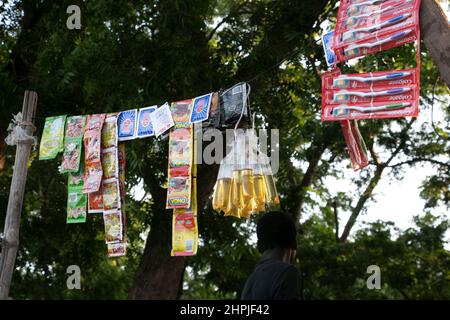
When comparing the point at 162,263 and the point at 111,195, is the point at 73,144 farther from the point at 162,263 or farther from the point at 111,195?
the point at 162,263

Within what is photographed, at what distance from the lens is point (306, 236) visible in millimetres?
13078

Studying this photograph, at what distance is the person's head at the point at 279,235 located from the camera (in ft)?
11.2

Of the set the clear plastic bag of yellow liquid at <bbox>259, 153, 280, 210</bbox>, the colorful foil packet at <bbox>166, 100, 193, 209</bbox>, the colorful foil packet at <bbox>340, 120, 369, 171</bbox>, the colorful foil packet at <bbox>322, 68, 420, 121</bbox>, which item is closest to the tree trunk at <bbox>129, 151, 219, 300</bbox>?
the colorful foil packet at <bbox>166, 100, 193, 209</bbox>

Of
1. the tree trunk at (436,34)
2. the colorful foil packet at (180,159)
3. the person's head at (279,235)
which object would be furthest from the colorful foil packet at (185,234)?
the person's head at (279,235)

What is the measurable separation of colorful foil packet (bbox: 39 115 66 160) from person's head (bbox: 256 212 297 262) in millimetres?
3583

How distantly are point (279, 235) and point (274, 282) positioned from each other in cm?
28

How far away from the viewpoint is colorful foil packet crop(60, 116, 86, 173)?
6.52 m

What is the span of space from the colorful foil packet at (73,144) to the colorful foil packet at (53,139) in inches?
2.5

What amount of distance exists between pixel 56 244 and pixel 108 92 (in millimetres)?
3284

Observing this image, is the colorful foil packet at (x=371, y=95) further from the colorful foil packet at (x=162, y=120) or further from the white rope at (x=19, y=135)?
the white rope at (x=19, y=135)

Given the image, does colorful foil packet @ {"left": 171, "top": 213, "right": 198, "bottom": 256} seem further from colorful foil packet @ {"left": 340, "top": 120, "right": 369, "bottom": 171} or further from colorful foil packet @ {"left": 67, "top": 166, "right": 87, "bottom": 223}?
colorful foil packet @ {"left": 340, "top": 120, "right": 369, "bottom": 171}

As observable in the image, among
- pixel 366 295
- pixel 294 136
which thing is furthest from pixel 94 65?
pixel 366 295

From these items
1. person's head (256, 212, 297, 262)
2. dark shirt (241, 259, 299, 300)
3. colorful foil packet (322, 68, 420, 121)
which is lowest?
dark shirt (241, 259, 299, 300)

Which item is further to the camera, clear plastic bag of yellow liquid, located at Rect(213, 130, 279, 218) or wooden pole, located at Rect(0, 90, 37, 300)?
wooden pole, located at Rect(0, 90, 37, 300)
